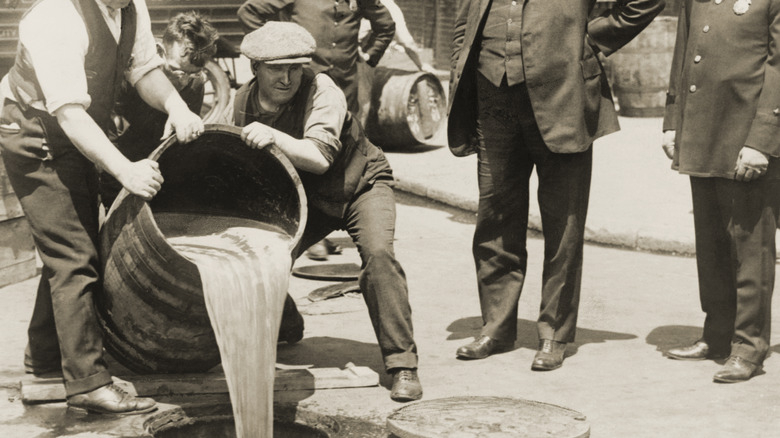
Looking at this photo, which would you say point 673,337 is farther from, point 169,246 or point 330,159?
point 169,246

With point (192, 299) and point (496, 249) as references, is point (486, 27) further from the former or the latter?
point (192, 299)

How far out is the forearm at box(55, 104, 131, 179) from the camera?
4926 millimetres

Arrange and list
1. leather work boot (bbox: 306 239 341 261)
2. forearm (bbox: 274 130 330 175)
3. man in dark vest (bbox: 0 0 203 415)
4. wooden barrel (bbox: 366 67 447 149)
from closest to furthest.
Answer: man in dark vest (bbox: 0 0 203 415) < forearm (bbox: 274 130 330 175) < leather work boot (bbox: 306 239 341 261) < wooden barrel (bbox: 366 67 447 149)

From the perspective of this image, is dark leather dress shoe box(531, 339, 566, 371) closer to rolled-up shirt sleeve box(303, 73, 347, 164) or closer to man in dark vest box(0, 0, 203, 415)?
rolled-up shirt sleeve box(303, 73, 347, 164)

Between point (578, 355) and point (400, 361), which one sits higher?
point (400, 361)

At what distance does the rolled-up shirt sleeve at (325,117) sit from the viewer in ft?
17.6

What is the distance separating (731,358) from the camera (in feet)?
18.6

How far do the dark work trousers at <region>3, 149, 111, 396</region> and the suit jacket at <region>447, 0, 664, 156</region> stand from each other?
6.16ft

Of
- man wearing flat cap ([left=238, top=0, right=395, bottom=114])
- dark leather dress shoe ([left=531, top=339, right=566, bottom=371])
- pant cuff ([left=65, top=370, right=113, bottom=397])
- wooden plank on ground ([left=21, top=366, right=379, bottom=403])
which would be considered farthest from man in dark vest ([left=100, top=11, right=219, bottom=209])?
dark leather dress shoe ([left=531, top=339, right=566, bottom=371])

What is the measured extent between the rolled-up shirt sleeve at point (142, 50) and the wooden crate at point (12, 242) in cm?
183

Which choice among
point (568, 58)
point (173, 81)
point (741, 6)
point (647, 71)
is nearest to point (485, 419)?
point (568, 58)

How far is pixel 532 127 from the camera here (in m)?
5.86

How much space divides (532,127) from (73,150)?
207cm

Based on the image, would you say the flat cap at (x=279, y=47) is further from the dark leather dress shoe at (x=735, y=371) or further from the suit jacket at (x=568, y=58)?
the dark leather dress shoe at (x=735, y=371)
